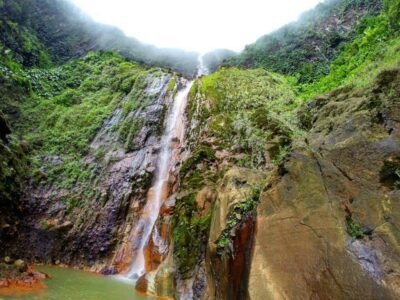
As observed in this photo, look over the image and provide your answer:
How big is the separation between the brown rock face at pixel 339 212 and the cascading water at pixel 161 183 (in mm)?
10607

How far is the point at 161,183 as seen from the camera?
22203 mm

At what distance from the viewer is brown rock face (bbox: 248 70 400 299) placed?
685 cm

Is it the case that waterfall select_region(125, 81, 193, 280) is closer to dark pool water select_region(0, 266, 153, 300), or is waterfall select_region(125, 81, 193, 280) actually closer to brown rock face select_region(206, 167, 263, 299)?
dark pool water select_region(0, 266, 153, 300)

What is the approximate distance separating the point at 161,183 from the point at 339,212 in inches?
598

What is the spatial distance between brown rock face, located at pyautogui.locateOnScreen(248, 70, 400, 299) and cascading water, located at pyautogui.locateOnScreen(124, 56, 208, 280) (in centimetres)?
1061

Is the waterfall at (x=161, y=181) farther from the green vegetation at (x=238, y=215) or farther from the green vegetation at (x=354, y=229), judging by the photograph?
the green vegetation at (x=354, y=229)

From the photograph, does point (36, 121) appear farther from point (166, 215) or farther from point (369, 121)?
point (369, 121)

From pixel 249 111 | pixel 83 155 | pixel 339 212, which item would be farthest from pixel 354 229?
pixel 83 155

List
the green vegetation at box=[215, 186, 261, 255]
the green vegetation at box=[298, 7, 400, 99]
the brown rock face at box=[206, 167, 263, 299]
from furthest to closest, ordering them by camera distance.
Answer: the green vegetation at box=[298, 7, 400, 99], the green vegetation at box=[215, 186, 261, 255], the brown rock face at box=[206, 167, 263, 299]

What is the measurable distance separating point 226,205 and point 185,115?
15.9 m

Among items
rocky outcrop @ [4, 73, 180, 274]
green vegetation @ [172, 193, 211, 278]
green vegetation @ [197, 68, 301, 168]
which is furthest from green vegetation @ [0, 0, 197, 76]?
green vegetation @ [172, 193, 211, 278]

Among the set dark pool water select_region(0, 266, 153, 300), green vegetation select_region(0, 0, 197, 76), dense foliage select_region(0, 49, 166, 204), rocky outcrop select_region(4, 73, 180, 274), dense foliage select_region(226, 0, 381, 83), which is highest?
green vegetation select_region(0, 0, 197, 76)

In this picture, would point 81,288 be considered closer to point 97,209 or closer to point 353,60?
point 97,209

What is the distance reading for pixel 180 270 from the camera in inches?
555
